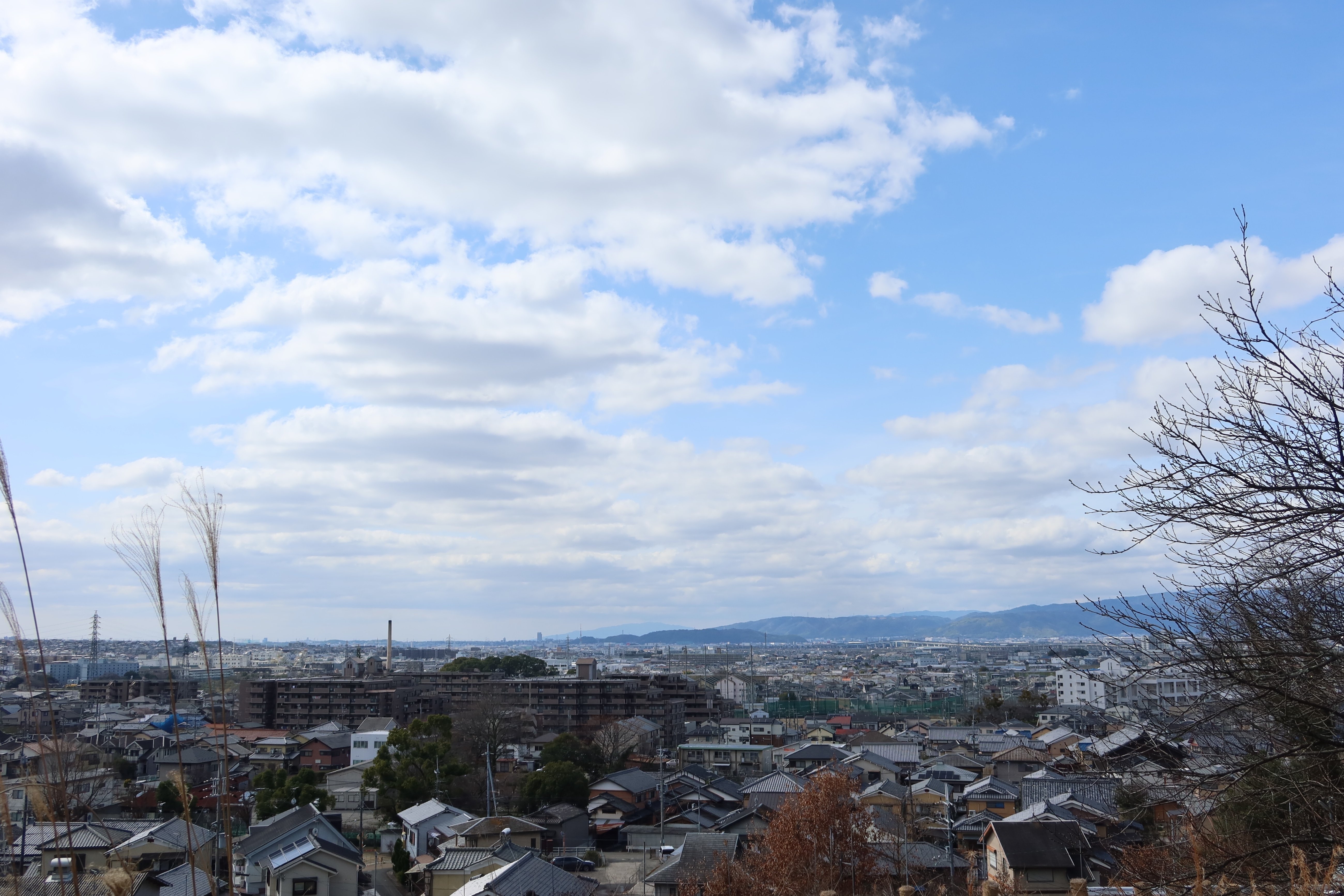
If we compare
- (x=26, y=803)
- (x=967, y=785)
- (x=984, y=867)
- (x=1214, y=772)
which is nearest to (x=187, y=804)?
(x=1214, y=772)

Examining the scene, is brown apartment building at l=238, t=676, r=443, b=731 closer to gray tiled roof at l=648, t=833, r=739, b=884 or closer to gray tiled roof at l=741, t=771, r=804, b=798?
gray tiled roof at l=741, t=771, r=804, b=798

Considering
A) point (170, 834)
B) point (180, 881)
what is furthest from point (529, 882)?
point (170, 834)

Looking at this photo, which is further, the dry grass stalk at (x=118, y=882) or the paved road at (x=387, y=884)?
the paved road at (x=387, y=884)

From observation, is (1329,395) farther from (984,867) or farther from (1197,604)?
(984,867)

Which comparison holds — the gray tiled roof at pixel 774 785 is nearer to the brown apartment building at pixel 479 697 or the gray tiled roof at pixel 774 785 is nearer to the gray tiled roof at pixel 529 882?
the gray tiled roof at pixel 529 882

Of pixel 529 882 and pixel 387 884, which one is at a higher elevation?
pixel 529 882

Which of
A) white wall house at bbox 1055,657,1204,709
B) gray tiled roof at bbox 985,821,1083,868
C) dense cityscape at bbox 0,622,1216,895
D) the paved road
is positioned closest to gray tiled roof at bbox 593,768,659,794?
dense cityscape at bbox 0,622,1216,895

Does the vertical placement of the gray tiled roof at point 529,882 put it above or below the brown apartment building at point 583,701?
above

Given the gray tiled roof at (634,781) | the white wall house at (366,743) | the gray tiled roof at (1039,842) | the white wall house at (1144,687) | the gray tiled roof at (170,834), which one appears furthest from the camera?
the white wall house at (366,743)

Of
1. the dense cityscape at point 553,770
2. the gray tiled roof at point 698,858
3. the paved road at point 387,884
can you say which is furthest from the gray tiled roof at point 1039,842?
the paved road at point 387,884

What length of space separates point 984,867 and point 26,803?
12835mm

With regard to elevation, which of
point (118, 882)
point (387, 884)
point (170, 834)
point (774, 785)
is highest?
point (118, 882)

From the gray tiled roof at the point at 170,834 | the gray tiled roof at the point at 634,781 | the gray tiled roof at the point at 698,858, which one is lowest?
the gray tiled roof at the point at 634,781

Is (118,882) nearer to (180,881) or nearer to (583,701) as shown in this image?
(180,881)
